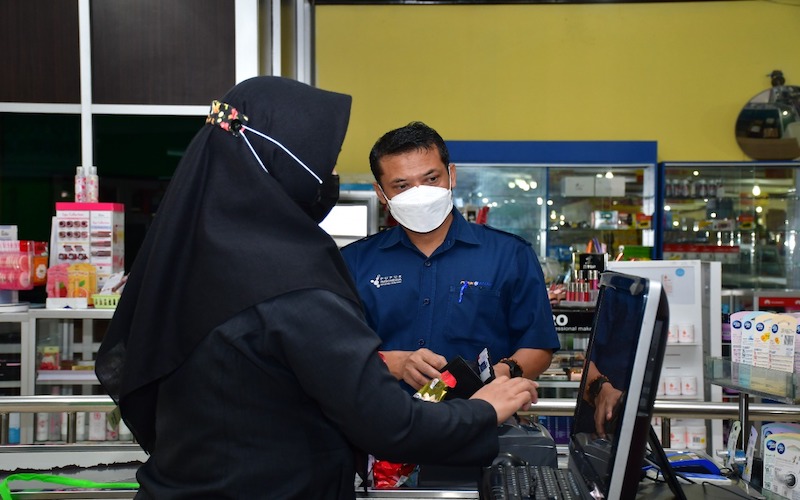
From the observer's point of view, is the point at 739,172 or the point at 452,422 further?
the point at 739,172

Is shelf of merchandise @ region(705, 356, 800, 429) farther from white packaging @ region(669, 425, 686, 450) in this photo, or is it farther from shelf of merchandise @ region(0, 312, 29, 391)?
shelf of merchandise @ region(0, 312, 29, 391)

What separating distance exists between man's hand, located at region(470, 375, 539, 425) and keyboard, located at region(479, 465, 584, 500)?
0.13 m

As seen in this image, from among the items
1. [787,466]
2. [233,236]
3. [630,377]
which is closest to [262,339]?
[233,236]

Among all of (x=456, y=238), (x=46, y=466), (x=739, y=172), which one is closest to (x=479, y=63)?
(x=739, y=172)

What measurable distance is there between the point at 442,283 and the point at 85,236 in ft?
7.50

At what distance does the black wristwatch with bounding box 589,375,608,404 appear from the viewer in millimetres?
1333

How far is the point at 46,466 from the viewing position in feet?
6.72

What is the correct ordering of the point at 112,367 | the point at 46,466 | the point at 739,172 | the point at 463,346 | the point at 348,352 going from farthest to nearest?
the point at 739,172
the point at 463,346
the point at 46,466
the point at 112,367
the point at 348,352

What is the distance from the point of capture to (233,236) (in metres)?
1.21

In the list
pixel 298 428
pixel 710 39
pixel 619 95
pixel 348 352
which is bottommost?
pixel 298 428

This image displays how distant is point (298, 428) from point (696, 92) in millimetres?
7455

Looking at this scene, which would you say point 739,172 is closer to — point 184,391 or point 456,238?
point 456,238

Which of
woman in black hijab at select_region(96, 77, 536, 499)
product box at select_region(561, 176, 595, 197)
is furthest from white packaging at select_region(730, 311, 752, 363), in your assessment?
product box at select_region(561, 176, 595, 197)

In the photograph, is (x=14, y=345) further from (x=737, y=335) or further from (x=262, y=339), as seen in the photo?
(x=737, y=335)
